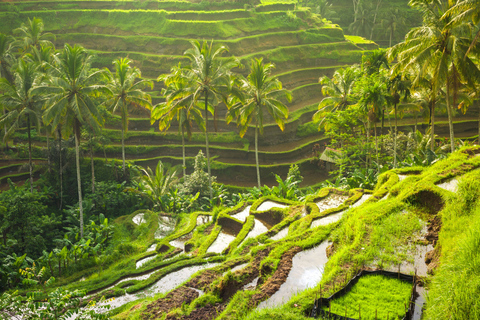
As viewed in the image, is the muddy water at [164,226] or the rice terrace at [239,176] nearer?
the rice terrace at [239,176]

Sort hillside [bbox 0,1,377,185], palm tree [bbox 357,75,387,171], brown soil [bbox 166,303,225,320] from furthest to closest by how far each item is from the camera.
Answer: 1. hillside [bbox 0,1,377,185]
2. palm tree [bbox 357,75,387,171]
3. brown soil [bbox 166,303,225,320]

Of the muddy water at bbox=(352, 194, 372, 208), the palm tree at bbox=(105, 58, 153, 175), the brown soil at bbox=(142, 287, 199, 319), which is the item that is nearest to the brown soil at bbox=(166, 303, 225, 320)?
the brown soil at bbox=(142, 287, 199, 319)

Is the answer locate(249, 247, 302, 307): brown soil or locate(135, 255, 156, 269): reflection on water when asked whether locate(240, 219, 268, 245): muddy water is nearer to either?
locate(135, 255, 156, 269): reflection on water

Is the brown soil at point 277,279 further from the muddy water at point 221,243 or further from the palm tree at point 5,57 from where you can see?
the palm tree at point 5,57

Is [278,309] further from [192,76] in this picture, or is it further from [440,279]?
[192,76]

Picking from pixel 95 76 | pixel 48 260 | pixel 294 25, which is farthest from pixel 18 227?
pixel 294 25

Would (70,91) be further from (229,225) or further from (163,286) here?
(163,286)

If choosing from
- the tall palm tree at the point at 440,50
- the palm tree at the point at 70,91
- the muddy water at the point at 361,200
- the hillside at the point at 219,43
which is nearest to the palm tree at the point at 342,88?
the hillside at the point at 219,43
